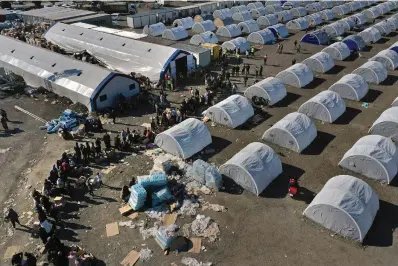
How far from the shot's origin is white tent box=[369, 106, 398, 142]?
76.4ft

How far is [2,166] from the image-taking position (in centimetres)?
2184

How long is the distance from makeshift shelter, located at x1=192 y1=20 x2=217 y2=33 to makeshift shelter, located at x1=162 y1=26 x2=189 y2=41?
306 cm

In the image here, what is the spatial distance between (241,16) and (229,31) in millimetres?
11498

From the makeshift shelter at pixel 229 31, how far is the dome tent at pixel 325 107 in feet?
80.6

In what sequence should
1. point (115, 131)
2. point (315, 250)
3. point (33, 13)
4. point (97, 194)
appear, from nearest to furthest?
point (315, 250) < point (97, 194) < point (115, 131) < point (33, 13)

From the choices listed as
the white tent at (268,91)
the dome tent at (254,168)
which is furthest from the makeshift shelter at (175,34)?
the dome tent at (254,168)

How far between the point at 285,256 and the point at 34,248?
1126cm

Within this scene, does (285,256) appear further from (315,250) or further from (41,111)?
(41,111)

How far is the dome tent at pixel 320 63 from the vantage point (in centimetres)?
3597

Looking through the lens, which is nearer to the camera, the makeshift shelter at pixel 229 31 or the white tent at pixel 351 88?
the white tent at pixel 351 88

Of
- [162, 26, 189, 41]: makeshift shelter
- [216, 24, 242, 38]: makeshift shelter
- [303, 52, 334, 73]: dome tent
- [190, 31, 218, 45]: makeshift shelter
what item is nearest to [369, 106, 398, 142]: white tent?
[303, 52, 334, 73]: dome tent

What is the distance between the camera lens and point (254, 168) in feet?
62.6

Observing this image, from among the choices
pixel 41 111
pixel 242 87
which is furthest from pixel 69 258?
pixel 242 87

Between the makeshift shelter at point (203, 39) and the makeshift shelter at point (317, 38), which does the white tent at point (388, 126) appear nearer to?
the makeshift shelter at point (317, 38)
